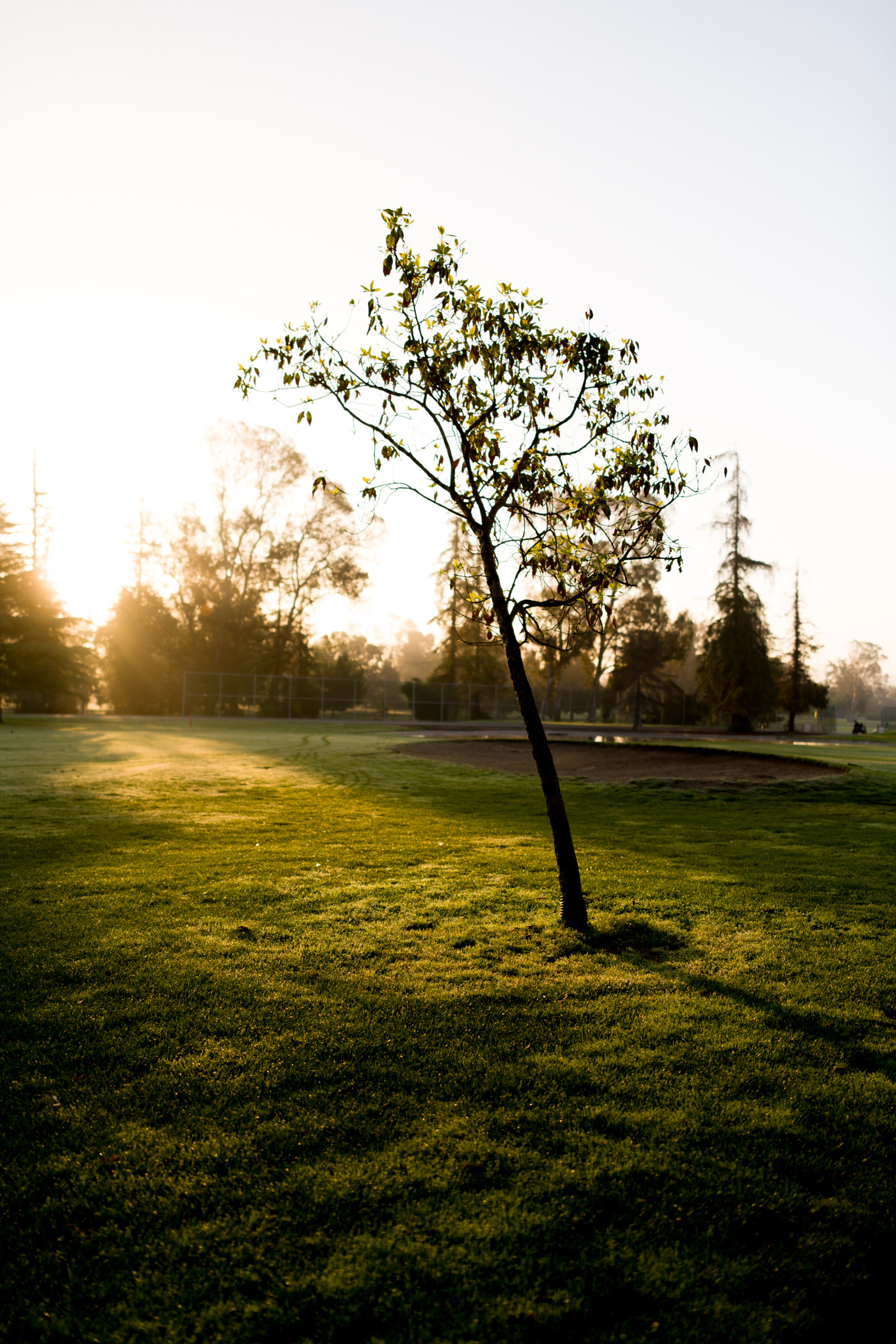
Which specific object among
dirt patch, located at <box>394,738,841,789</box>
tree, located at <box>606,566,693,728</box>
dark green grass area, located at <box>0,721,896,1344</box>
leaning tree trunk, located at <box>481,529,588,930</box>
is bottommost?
dark green grass area, located at <box>0,721,896,1344</box>

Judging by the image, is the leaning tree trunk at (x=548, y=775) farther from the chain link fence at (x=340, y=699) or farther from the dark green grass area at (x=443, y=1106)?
the chain link fence at (x=340, y=699)

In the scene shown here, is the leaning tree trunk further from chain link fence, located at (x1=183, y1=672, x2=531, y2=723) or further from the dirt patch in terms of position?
chain link fence, located at (x1=183, y1=672, x2=531, y2=723)

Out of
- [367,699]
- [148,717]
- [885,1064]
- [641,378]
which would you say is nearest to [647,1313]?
[885,1064]

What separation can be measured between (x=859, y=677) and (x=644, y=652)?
368ft

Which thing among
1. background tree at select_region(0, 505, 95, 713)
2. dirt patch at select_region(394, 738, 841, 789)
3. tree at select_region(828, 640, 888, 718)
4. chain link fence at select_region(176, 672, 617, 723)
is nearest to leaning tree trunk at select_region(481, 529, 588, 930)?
dirt patch at select_region(394, 738, 841, 789)

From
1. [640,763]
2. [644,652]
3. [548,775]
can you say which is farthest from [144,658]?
[548,775]

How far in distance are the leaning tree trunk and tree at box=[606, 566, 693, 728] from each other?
40.8 m

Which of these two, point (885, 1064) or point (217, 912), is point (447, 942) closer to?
point (217, 912)

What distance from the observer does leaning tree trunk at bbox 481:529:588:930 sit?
5160mm

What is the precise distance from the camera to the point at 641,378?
16.9 feet

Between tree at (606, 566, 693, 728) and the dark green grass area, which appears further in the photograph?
tree at (606, 566, 693, 728)

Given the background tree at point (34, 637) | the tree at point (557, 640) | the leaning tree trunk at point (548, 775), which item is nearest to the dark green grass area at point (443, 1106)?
the leaning tree trunk at point (548, 775)

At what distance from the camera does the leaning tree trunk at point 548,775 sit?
16.9ft

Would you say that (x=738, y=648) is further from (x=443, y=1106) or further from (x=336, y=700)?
(x=443, y=1106)
